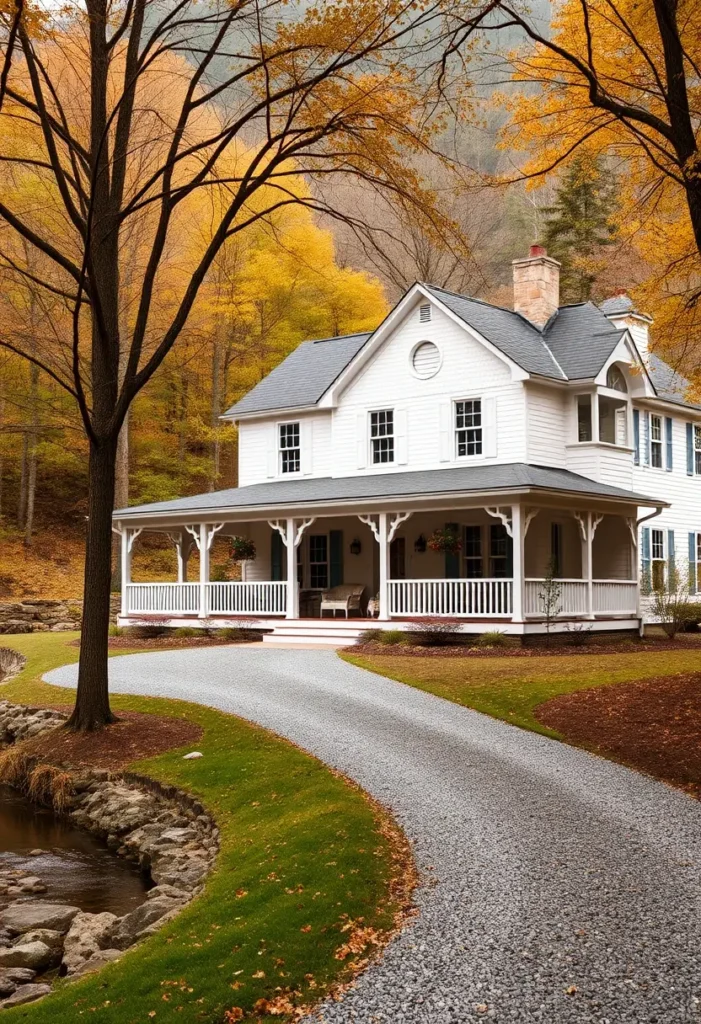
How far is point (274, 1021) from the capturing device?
221 inches

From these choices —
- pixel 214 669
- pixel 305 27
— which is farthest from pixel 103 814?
pixel 305 27

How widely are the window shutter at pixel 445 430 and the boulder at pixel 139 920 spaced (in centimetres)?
1764

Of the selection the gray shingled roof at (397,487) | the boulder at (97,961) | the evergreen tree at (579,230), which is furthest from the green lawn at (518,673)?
the evergreen tree at (579,230)

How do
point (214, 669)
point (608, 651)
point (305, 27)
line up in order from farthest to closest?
point (608, 651)
point (214, 669)
point (305, 27)

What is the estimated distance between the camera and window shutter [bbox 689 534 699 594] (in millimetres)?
28469

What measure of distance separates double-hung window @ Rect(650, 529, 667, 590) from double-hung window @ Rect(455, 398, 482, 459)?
5803 millimetres

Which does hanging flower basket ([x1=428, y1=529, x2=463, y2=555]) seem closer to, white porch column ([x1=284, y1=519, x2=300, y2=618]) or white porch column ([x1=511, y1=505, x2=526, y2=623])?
white porch column ([x1=511, y1=505, x2=526, y2=623])

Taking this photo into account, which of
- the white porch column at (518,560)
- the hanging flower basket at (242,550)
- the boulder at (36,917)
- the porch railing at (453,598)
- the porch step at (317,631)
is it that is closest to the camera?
the boulder at (36,917)

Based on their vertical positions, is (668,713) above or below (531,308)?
below

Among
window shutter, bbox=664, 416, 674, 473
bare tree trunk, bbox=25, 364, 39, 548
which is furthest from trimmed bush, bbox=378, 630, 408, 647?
bare tree trunk, bbox=25, 364, 39, 548

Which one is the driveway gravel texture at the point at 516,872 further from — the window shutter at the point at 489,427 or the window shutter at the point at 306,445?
the window shutter at the point at 306,445

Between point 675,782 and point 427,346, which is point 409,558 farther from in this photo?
point 675,782

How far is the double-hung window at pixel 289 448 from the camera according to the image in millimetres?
28844

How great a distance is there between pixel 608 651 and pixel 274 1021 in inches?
643
